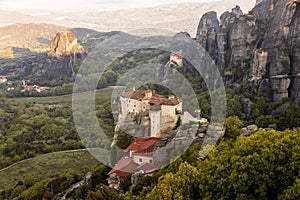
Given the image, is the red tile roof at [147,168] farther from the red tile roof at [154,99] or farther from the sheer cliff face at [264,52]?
the sheer cliff face at [264,52]

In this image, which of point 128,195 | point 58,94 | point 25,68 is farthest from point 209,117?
point 25,68

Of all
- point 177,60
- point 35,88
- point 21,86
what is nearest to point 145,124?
point 177,60

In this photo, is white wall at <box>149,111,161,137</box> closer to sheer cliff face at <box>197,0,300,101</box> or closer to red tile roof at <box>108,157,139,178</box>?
red tile roof at <box>108,157,139,178</box>

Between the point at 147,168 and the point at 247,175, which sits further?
the point at 147,168

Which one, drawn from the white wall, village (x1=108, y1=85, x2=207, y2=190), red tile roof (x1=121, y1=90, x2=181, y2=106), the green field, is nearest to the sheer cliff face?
village (x1=108, y1=85, x2=207, y2=190)

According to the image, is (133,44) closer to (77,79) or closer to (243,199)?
(77,79)

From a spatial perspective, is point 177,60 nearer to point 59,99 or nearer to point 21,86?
point 59,99
